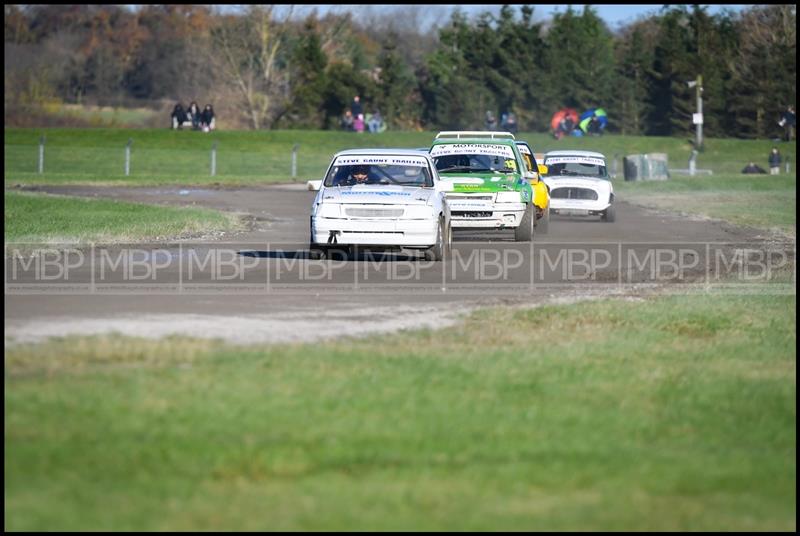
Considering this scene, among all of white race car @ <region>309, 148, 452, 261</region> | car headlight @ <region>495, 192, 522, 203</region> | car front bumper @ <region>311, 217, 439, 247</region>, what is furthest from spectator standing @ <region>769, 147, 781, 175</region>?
car front bumper @ <region>311, 217, 439, 247</region>

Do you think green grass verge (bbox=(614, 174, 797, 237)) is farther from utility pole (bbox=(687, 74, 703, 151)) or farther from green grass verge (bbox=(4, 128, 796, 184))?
green grass verge (bbox=(4, 128, 796, 184))

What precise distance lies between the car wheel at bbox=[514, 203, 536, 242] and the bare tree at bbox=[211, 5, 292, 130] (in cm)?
5644

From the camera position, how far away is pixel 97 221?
2577 cm

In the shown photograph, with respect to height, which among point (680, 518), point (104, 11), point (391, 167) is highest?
point (104, 11)

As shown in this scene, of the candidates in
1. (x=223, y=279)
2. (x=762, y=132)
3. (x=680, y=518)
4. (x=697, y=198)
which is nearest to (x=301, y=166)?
(x=697, y=198)

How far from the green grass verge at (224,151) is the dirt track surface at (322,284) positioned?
24199 millimetres

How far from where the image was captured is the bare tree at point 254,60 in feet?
263

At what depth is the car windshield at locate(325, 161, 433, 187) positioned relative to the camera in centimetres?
2011

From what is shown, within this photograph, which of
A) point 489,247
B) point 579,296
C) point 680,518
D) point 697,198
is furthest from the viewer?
point 697,198

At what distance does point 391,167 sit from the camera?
20688 millimetres

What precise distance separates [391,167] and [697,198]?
22.5 meters

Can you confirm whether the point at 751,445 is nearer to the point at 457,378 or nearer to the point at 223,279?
the point at 457,378

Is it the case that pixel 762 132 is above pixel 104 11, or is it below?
below

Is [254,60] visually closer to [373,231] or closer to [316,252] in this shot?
[316,252]
